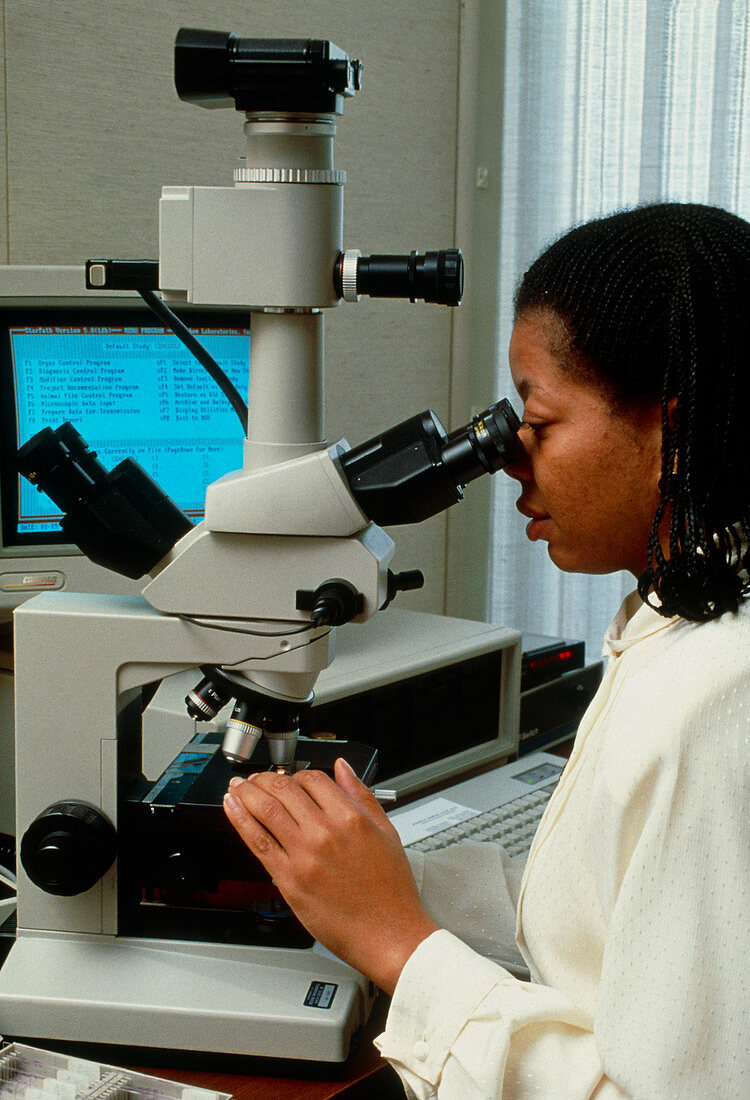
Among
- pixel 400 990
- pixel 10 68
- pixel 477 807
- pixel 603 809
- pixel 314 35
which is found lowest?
pixel 477 807

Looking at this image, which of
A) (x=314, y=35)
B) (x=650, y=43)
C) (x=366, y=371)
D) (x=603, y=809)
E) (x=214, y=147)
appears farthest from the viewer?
(x=650, y=43)

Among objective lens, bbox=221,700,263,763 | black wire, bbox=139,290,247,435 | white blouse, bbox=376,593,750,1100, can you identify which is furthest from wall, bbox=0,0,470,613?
white blouse, bbox=376,593,750,1100

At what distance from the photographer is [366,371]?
76.1 inches

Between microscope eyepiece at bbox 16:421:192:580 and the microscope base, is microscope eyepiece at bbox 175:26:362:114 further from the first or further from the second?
the microscope base

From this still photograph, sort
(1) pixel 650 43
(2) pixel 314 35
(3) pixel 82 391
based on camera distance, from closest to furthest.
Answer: (3) pixel 82 391 < (2) pixel 314 35 < (1) pixel 650 43

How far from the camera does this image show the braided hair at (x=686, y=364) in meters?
0.69

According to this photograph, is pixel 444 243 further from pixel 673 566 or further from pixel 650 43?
pixel 673 566

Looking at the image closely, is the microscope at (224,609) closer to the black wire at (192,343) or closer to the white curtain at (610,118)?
the black wire at (192,343)

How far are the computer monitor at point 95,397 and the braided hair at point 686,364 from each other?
716 millimetres

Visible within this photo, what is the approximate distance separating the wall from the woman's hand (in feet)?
3.17

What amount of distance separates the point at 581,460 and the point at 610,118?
162cm

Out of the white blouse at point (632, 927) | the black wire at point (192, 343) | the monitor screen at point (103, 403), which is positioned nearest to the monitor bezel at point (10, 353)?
the monitor screen at point (103, 403)

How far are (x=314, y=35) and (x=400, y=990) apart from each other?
1527 mm

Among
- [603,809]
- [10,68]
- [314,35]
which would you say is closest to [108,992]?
[603,809]
